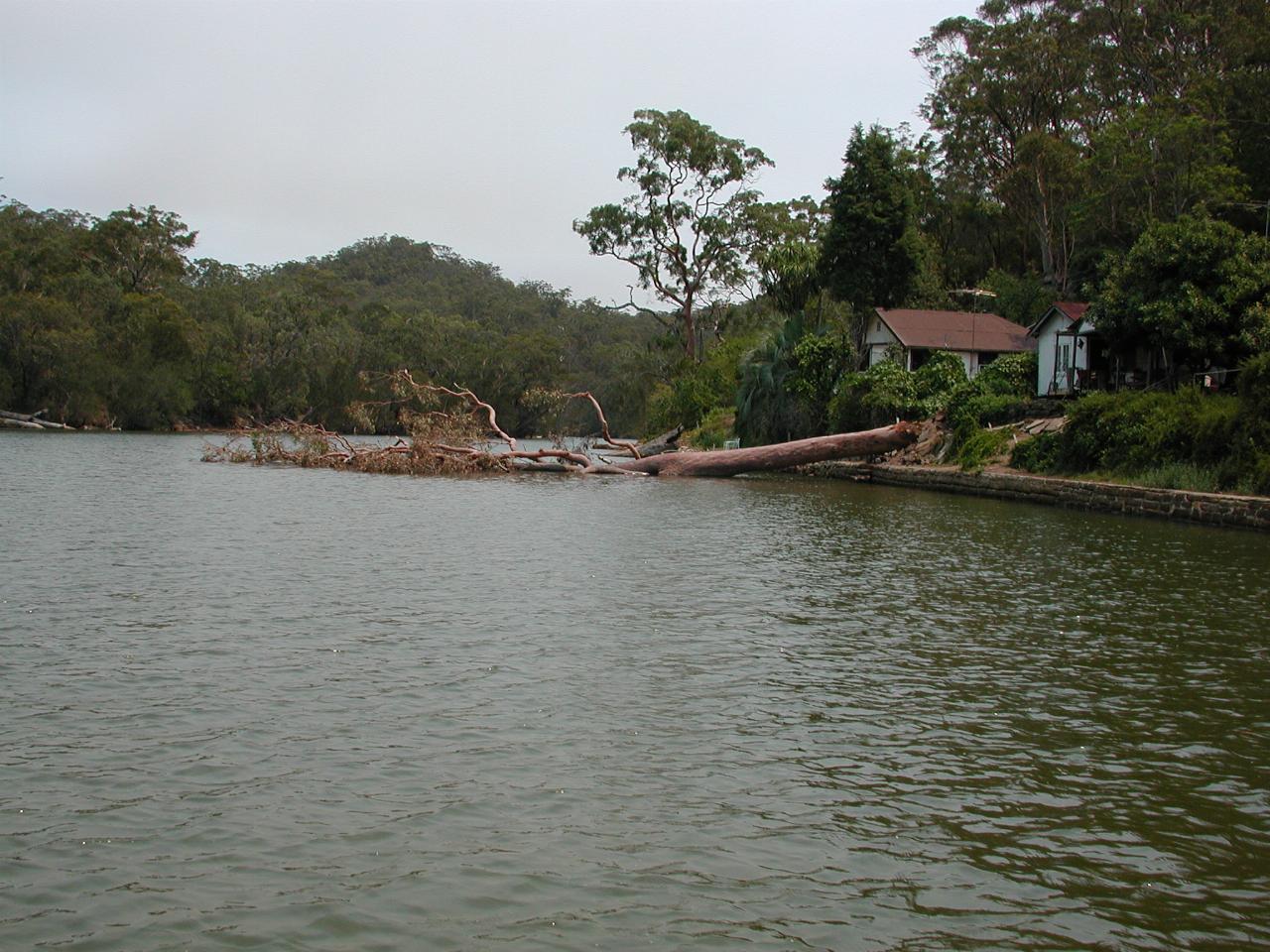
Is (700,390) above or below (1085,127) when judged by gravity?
below

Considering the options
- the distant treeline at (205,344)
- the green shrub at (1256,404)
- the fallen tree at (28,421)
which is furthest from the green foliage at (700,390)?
the fallen tree at (28,421)

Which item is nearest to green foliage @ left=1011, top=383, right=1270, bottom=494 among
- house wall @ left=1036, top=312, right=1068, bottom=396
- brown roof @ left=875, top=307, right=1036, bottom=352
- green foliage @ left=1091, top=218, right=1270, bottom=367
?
green foliage @ left=1091, top=218, right=1270, bottom=367

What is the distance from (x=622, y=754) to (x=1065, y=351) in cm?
4005

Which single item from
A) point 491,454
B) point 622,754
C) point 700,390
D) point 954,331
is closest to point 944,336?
point 954,331

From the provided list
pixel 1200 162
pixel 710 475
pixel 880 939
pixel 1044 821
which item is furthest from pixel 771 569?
pixel 1200 162

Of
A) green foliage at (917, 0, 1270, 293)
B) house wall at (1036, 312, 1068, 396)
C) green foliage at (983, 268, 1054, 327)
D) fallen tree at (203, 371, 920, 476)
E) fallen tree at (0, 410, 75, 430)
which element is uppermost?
green foliage at (917, 0, 1270, 293)

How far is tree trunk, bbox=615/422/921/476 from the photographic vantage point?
3888cm

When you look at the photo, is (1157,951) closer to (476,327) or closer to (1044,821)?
(1044,821)

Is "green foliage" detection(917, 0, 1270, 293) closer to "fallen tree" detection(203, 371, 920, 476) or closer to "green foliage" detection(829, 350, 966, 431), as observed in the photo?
"green foliage" detection(829, 350, 966, 431)

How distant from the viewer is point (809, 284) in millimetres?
55688

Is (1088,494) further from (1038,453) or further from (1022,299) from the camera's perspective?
(1022,299)

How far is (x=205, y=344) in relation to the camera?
89.1 meters

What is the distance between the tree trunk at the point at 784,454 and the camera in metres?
38.9

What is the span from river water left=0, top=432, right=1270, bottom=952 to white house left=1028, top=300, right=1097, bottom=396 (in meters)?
26.0
